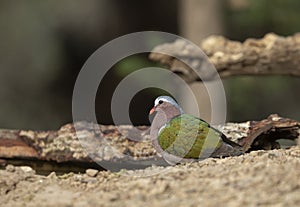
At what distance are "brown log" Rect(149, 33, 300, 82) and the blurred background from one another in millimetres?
3203

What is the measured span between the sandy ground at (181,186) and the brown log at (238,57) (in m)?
2.49

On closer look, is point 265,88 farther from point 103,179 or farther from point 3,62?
point 103,179

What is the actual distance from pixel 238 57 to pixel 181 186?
3453 millimetres

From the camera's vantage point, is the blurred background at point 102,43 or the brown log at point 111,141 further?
the blurred background at point 102,43

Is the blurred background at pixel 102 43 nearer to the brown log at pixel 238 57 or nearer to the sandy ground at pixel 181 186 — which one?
the brown log at pixel 238 57

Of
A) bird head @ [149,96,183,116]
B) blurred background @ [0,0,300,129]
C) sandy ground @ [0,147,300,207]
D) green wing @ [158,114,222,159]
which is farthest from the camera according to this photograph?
blurred background @ [0,0,300,129]

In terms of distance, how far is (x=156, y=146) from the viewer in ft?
16.4

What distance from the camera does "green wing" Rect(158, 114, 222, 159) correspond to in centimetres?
487

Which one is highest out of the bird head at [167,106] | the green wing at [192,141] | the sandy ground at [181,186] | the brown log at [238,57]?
the brown log at [238,57]

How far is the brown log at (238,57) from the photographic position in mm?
7098

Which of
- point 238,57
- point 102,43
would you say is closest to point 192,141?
point 238,57

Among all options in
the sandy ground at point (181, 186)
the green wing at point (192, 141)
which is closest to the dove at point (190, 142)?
the green wing at point (192, 141)

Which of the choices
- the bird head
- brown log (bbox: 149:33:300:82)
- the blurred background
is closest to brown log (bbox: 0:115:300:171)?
the bird head

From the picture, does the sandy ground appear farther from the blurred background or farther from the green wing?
the blurred background
